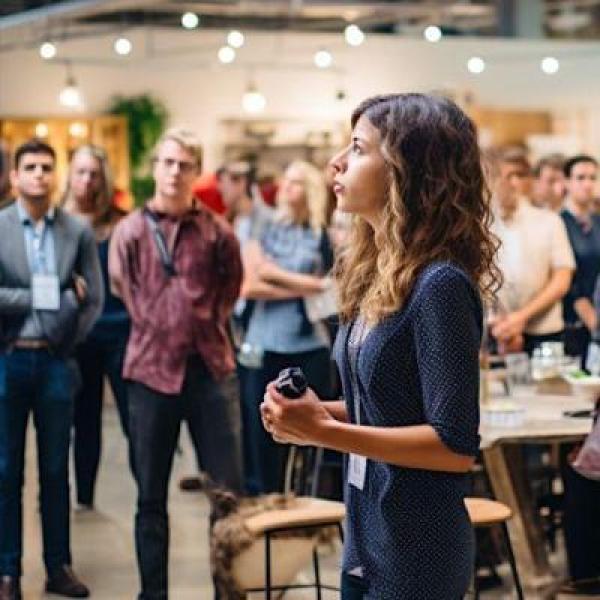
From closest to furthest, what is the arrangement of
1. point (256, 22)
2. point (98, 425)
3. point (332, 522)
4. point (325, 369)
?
point (332, 522) < point (325, 369) < point (98, 425) < point (256, 22)

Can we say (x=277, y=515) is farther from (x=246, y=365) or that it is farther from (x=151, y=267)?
(x=246, y=365)

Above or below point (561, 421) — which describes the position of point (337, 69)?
above

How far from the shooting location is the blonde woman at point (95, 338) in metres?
6.80

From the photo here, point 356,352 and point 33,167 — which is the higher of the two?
point 33,167

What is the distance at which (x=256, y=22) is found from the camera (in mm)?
13516

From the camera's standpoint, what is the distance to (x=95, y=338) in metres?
6.89

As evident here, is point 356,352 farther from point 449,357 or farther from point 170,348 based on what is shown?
point 170,348

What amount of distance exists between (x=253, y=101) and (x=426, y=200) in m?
10.6

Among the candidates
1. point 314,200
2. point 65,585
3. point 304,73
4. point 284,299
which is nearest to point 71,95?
point 304,73

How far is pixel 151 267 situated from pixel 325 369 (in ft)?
5.21

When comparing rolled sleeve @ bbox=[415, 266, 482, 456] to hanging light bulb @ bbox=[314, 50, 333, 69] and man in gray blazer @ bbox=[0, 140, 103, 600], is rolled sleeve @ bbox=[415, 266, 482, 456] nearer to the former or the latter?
man in gray blazer @ bbox=[0, 140, 103, 600]

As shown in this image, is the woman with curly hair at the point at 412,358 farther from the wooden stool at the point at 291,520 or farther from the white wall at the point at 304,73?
the white wall at the point at 304,73

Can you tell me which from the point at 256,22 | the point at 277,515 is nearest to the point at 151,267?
the point at 277,515

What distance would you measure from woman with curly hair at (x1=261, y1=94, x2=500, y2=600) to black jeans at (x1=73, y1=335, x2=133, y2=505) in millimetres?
4400
